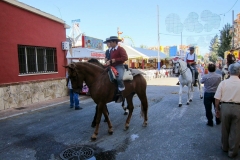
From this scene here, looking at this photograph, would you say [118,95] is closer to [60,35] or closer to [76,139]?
[76,139]

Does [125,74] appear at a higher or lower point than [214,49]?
lower

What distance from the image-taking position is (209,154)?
390 centimetres

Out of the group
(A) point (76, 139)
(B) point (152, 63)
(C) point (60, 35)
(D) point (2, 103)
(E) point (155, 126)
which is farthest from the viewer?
(B) point (152, 63)

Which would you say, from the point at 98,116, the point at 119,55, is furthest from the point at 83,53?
the point at 98,116

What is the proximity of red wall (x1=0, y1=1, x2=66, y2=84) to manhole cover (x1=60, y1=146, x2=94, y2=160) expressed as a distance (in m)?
6.03

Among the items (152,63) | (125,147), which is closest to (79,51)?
(125,147)

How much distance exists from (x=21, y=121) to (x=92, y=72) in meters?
3.55

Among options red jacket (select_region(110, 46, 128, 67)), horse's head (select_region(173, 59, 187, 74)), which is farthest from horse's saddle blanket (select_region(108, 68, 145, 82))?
horse's head (select_region(173, 59, 187, 74))

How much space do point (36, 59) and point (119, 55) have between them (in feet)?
21.7

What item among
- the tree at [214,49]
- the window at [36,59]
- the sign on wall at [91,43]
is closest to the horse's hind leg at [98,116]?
the window at [36,59]

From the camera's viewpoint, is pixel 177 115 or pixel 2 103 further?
pixel 2 103

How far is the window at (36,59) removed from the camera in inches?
373

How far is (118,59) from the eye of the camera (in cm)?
508

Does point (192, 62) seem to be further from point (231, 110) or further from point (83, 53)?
point (83, 53)
